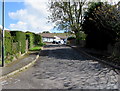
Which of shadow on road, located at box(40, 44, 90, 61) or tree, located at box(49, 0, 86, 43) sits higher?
tree, located at box(49, 0, 86, 43)

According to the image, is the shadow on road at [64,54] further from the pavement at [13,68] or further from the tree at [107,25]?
the pavement at [13,68]

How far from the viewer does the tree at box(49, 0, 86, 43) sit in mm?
38281

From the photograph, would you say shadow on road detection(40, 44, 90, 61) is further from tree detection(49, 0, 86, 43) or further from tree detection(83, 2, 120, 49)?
tree detection(49, 0, 86, 43)

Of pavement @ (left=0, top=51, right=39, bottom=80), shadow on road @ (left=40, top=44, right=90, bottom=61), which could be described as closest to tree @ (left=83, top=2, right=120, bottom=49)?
shadow on road @ (left=40, top=44, right=90, bottom=61)

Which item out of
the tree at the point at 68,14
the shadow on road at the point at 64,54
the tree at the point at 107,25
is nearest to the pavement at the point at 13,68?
the shadow on road at the point at 64,54

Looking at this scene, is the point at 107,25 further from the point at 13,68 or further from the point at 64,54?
the point at 13,68

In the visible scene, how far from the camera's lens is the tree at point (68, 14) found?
3828 centimetres

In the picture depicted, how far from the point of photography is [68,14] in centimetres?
3906

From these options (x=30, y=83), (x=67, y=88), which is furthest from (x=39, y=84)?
(x=67, y=88)

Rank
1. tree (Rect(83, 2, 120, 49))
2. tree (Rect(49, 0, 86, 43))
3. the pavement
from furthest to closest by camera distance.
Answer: tree (Rect(49, 0, 86, 43)) → tree (Rect(83, 2, 120, 49)) → the pavement

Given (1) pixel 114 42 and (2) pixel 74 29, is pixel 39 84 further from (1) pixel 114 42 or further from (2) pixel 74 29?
(2) pixel 74 29

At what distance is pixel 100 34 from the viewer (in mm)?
20188

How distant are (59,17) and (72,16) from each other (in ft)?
9.37

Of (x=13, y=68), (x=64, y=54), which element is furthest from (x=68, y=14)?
(x=13, y=68)
